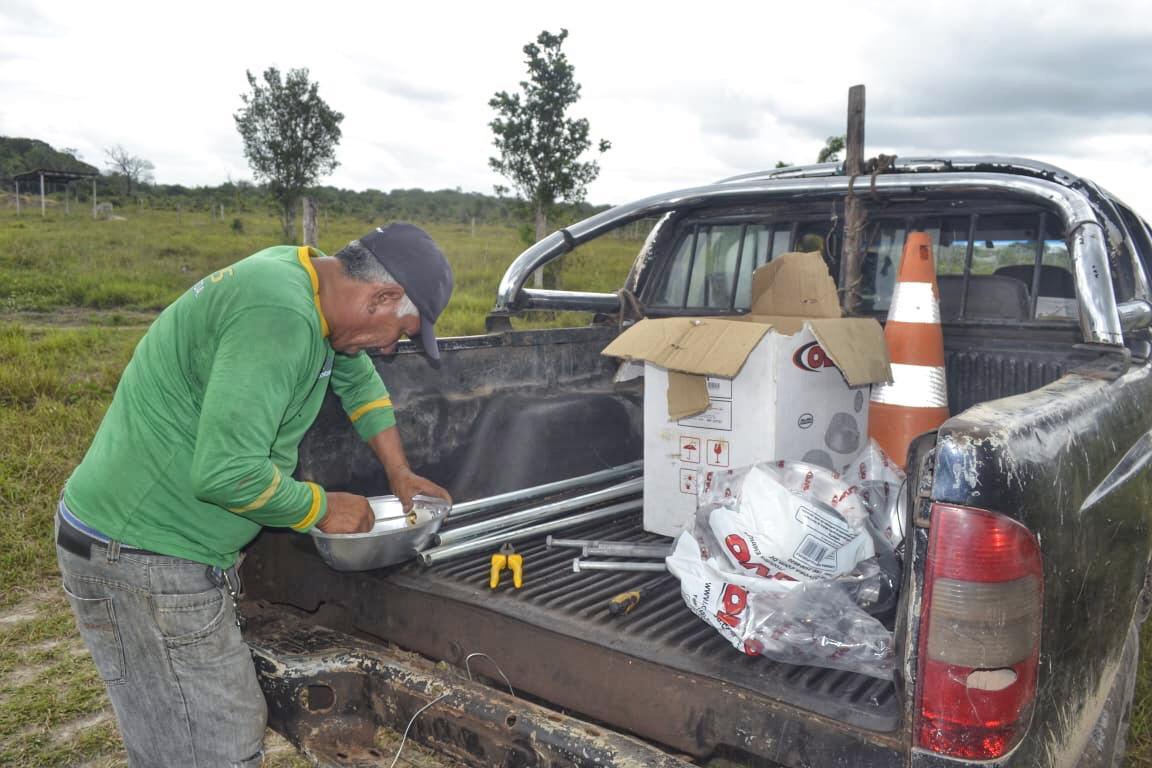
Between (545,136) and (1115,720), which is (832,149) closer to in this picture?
(1115,720)

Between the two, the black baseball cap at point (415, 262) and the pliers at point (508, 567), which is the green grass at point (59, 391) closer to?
the pliers at point (508, 567)

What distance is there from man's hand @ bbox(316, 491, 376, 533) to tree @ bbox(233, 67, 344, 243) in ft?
73.7

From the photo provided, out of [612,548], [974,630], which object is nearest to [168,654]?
[612,548]

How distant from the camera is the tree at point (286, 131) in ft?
Result: 74.6

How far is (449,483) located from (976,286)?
6.50 feet

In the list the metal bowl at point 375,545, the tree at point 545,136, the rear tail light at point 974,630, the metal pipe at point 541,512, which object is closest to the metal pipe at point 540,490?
the metal pipe at point 541,512

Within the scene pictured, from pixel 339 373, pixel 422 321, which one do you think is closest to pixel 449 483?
pixel 339 373

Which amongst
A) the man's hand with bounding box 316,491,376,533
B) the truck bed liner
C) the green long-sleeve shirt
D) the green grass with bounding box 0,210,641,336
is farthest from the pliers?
the green grass with bounding box 0,210,641,336

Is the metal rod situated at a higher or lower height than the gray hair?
lower

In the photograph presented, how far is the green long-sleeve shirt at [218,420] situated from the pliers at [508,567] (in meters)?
0.43

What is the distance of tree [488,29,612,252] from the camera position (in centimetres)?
1359

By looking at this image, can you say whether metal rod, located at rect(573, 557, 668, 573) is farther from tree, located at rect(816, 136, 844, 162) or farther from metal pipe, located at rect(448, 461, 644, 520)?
tree, located at rect(816, 136, 844, 162)

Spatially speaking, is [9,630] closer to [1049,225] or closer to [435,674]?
[435,674]

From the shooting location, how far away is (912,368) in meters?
2.83
